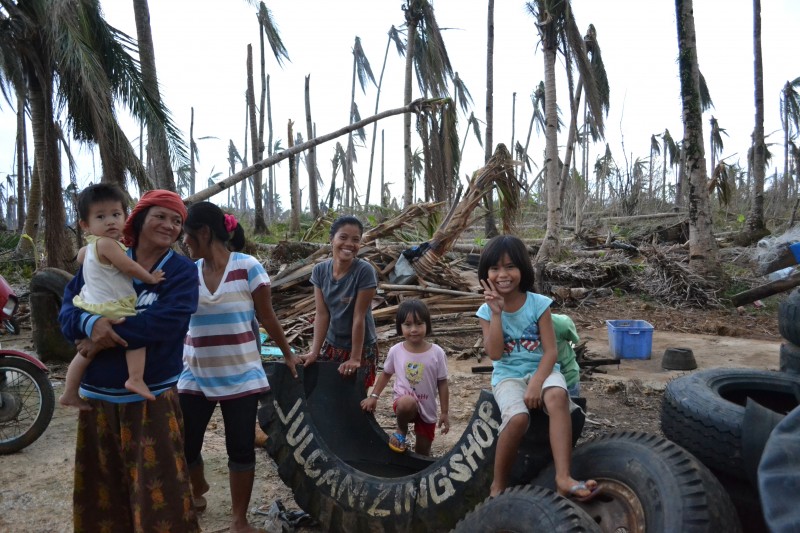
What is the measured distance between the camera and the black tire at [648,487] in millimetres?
1623

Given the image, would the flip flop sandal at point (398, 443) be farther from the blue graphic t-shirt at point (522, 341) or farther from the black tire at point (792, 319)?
the black tire at point (792, 319)

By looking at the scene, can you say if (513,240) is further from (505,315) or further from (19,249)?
(19,249)

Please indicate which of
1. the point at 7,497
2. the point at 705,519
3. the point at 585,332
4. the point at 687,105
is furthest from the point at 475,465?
the point at 687,105

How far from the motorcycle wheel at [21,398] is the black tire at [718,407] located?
12.8ft

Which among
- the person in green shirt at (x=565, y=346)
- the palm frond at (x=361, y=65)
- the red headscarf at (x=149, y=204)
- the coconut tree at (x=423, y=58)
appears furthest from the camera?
the palm frond at (x=361, y=65)

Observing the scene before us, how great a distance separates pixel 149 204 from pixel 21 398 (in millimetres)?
2701

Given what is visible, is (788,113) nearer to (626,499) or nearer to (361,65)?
(361,65)

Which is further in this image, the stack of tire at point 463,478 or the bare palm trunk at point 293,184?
the bare palm trunk at point 293,184

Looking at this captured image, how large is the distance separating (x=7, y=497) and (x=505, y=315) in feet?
9.75

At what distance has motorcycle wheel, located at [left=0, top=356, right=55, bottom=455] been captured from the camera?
153 inches

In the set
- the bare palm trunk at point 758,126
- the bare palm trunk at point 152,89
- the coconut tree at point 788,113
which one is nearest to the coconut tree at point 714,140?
the coconut tree at point 788,113

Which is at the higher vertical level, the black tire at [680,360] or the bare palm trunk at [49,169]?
the bare palm trunk at [49,169]

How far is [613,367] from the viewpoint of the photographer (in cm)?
601

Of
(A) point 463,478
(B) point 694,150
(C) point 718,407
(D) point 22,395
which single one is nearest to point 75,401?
(A) point 463,478
